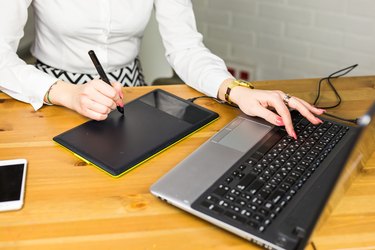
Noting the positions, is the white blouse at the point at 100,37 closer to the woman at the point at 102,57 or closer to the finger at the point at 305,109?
the woman at the point at 102,57

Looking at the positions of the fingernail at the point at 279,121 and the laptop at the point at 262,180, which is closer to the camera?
the laptop at the point at 262,180

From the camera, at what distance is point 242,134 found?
985mm

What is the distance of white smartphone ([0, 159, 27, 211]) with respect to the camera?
2.65 feet

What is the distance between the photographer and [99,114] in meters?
1.02

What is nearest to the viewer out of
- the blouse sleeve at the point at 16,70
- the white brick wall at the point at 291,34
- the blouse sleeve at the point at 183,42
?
the blouse sleeve at the point at 16,70

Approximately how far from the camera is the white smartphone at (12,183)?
808 millimetres

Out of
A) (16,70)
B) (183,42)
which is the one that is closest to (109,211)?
(16,70)

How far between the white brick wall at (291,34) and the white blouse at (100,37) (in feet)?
2.94

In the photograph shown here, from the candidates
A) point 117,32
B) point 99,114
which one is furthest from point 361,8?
point 99,114

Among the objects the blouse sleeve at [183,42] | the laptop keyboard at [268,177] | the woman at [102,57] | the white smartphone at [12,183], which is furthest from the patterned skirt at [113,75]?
the laptop keyboard at [268,177]

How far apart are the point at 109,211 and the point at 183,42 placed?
70cm

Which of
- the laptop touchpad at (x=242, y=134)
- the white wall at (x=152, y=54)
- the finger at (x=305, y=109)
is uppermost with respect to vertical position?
the finger at (x=305, y=109)

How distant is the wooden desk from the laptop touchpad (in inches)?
2.2

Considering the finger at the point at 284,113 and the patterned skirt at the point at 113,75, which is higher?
the finger at the point at 284,113
